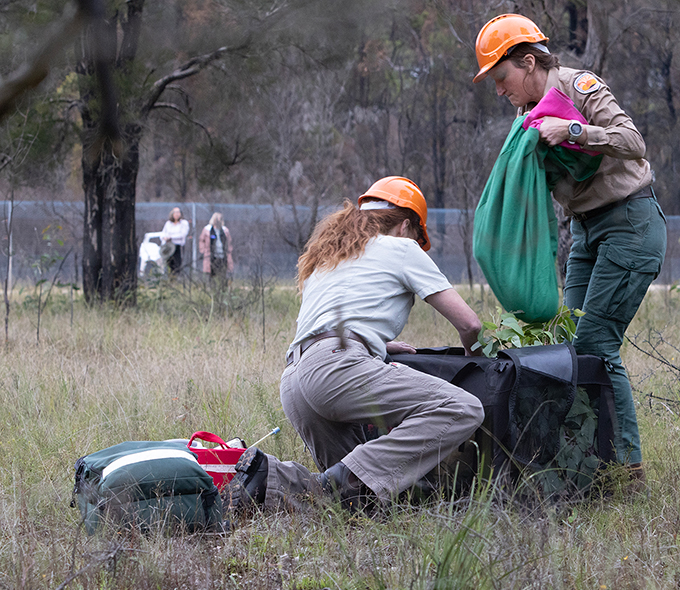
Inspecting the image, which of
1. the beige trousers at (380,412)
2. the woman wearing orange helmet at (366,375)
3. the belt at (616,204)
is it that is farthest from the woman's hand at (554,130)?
the beige trousers at (380,412)

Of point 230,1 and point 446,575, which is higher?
point 230,1

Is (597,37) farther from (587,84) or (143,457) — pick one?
(143,457)

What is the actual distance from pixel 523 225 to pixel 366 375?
2.47 ft

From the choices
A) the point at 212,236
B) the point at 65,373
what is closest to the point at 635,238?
the point at 65,373

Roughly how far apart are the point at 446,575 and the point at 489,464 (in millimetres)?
876

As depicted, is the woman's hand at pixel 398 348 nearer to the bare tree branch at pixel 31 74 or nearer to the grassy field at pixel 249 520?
the grassy field at pixel 249 520

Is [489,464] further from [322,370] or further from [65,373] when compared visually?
[65,373]

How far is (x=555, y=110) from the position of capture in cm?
245

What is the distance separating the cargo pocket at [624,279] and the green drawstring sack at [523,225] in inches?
8.4

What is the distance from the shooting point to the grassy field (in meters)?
1.70

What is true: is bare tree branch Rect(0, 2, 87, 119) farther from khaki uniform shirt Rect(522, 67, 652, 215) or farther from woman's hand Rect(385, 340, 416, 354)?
woman's hand Rect(385, 340, 416, 354)

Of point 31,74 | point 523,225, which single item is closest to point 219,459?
point 523,225

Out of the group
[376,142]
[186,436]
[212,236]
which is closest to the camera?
[186,436]

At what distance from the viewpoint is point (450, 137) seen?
24.3 metres
